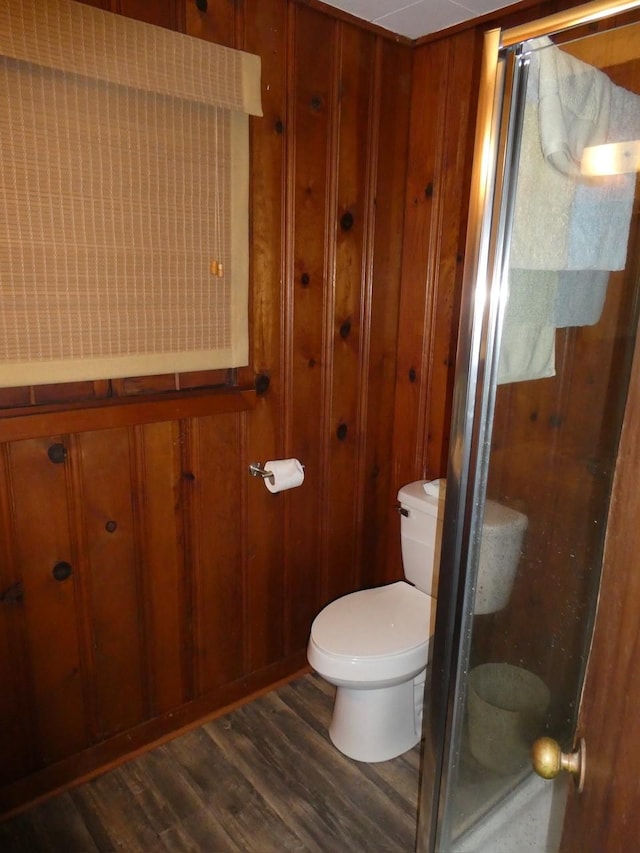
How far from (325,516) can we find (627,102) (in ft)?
5.38

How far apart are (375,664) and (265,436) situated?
809 millimetres

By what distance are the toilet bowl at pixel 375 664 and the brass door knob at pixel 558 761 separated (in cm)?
103

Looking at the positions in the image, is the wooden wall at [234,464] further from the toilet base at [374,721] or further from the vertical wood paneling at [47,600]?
the toilet base at [374,721]

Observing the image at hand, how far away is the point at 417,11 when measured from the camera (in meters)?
1.94

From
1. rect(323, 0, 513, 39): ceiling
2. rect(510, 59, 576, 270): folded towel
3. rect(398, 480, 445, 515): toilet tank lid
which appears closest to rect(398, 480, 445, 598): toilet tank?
rect(398, 480, 445, 515): toilet tank lid

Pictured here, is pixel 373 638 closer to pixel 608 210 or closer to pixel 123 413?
pixel 123 413

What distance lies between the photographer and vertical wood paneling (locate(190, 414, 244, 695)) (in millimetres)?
1989

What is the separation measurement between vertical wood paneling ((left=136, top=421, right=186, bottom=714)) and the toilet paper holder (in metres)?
0.26

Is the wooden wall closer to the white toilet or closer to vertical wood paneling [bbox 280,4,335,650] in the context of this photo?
vertical wood paneling [bbox 280,4,335,650]

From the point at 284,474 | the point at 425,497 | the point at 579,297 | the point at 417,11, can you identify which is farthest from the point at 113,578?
the point at 417,11

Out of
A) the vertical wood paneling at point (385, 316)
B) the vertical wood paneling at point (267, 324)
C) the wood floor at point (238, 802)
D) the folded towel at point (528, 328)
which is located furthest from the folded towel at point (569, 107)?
the wood floor at point (238, 802)

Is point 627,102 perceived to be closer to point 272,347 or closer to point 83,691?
point 272,347

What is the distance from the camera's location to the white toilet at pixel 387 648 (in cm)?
187

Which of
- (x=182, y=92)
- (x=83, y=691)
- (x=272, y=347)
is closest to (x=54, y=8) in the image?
(x=182, y=92)
